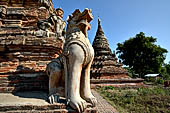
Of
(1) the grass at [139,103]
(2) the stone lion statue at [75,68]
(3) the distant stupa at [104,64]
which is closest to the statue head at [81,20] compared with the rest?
(2) the stone lion statue at [75,68]

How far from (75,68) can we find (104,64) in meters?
10.3

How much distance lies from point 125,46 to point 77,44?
27.2 m

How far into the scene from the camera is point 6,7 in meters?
4.23

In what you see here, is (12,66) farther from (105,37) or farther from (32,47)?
(105,37)

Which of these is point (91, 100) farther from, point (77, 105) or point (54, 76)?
point (54, 76)

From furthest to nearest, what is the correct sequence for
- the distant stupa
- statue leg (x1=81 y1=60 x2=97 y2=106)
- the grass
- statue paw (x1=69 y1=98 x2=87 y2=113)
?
1. the distant stupa
2. the grass
3. statue leg (x1=81 y1=60 x2=97 y2=106)
4. statue paw (x1=69 y1=98 x2=87 y2=113)

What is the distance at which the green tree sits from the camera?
24.1 metres

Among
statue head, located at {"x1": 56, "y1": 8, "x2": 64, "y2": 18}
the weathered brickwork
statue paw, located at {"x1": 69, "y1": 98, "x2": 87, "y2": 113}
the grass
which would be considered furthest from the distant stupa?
statue paw, located at {"x1": 69, "y1": 98, "x2": 87, "y2": 113}

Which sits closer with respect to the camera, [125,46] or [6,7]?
[6,7]

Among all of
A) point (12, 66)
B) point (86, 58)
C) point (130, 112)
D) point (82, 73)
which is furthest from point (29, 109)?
point (130, 112)

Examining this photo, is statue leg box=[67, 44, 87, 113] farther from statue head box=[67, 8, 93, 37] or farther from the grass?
the grass

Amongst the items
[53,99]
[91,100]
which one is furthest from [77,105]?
[53,99]

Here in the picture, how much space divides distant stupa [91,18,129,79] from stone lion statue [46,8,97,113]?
363 inches

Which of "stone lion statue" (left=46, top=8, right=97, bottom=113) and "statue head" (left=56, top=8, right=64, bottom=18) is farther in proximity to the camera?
"statue head" (left=56, top=8, right=64, bottom=18)
